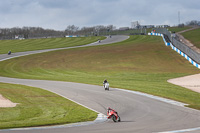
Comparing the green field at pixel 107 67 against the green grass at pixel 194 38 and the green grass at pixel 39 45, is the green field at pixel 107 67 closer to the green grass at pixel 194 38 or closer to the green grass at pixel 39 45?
the green grass at pixel 194 38

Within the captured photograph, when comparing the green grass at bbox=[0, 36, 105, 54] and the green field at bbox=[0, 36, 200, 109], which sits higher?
the green grass at bbox=[0, 36, 105, 54]

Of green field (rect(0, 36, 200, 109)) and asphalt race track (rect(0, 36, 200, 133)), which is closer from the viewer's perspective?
asphalt race track (rect(0, 36, 200, 133))

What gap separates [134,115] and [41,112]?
549cm

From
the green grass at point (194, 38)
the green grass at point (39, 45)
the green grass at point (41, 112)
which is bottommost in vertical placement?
the green grass at point (41, 112)

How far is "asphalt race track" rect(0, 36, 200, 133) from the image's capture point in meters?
14.1

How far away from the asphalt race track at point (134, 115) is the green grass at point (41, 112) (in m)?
1.16

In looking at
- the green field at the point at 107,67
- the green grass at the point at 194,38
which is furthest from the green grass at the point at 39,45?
the green grass at the point at 194,38

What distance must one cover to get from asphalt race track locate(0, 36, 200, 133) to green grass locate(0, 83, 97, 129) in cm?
116

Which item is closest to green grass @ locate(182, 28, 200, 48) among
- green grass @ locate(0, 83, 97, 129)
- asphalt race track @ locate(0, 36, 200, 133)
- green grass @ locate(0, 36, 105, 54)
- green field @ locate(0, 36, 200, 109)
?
green field @ locate(0, 36, 200, 109)

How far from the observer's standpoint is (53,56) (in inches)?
2773

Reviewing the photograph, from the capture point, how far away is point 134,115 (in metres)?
18.1

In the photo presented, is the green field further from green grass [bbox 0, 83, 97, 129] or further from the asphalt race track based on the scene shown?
green grass [bbox 0, 83, 97, 129]

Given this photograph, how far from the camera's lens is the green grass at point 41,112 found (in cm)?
1582

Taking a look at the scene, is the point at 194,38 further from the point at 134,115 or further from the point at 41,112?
the point at 41,112
